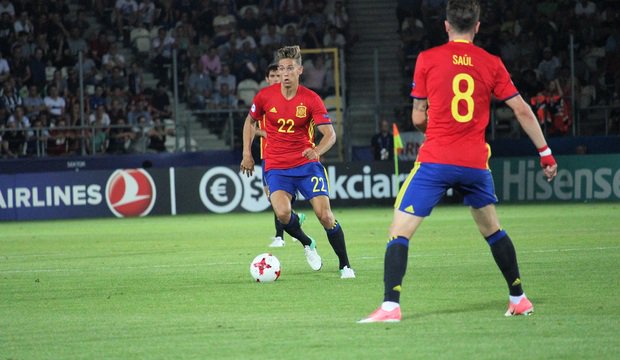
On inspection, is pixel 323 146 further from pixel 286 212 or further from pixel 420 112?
pixel 420 112

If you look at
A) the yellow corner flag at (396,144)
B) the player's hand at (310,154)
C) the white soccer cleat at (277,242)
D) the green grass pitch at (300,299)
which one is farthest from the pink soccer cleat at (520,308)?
the yellow corner flag at (396,144)

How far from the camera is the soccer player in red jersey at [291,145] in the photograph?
43.4ft

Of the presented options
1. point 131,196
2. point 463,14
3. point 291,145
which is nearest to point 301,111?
point 291,145

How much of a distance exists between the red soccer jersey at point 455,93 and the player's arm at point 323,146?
390cm

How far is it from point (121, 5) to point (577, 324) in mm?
27775

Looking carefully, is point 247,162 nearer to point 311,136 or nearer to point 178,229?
point 311,136

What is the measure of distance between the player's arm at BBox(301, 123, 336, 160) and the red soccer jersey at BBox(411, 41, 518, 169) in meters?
3.90

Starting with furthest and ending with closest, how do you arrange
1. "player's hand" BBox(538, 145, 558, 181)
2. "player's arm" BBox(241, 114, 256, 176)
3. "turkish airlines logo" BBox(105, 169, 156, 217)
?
"turkish airlines logo" BBox(105, 169, 156, 217)
"player's arm" BBox(241, 114, 256, 176)
"player's hand" BBox(538, 145, 558, 181)

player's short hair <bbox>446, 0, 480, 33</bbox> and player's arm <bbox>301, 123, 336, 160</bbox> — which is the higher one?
player's short hair <bbox>446, 0, 480, 33</bbox>

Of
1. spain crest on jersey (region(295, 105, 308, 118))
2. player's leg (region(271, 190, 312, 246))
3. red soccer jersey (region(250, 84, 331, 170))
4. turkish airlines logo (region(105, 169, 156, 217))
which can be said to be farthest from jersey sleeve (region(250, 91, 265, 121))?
turkish airlines logo (region(105, 169, 156, 217))

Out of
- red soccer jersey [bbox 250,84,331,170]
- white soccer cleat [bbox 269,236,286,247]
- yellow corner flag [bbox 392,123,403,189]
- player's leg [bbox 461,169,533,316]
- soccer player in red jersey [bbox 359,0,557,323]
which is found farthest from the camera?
yellow corner flag [bbox 392,123,403,189]

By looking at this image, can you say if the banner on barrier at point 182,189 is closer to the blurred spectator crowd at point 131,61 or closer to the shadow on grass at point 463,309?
the blurred spectator crowd at point 131,61

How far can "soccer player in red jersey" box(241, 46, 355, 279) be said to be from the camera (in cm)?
1324

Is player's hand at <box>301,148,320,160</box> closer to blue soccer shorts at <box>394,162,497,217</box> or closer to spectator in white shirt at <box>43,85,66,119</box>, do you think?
blue soccer shorts at <box>394,162,497,217</box>
